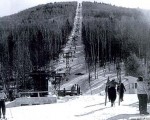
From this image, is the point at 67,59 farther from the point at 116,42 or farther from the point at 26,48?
the point at 116,42

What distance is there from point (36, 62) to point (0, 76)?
74.5 ft

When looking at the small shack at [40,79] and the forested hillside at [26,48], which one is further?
the forested hillside at [26,48]

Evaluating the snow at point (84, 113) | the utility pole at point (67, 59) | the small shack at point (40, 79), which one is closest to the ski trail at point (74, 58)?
the utility pole at point (67, 59)

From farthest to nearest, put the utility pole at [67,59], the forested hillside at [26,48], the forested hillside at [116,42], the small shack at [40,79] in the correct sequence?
the utility pole at [67,59]
the forested hillside at [116,42]
the forested hillside at [26,48]
the small shack at [40,79]

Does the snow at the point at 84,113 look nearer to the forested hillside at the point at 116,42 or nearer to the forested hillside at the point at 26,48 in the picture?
the forested hillside at the point at 26,48

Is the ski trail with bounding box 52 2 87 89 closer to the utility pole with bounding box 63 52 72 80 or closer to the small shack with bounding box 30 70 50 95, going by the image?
the utility pole with bounding box 63 52 72 80

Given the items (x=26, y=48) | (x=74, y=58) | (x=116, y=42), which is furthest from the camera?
(x=74, y=58)

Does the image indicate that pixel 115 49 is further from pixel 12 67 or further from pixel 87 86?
pixel 12 67

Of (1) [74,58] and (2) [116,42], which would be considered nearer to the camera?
(2) [116,42]

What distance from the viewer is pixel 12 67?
335ft

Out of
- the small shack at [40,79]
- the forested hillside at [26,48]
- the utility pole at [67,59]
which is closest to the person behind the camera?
the small shack at [40,79]

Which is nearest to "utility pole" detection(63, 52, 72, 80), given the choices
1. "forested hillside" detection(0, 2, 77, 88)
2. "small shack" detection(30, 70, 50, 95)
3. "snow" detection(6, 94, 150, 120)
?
"forested hillside" detection(0, 2, 77, 88)

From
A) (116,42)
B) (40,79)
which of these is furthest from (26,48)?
(40,79)

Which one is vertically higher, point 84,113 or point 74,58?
point 84,113
